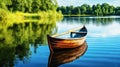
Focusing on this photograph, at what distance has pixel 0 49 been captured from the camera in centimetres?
2678

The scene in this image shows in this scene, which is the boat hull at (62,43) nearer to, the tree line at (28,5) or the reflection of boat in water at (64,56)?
the reflection of boat in water at (64,56)

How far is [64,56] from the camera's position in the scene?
23.4m

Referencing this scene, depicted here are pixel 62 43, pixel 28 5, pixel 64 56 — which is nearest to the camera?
pixel 64 56

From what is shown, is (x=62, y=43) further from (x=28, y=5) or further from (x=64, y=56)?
(x=28, y=5)

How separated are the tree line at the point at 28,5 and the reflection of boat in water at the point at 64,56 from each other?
55.3 metres

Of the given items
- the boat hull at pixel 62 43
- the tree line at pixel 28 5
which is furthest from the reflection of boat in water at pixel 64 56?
the tree line at pixel 28 5

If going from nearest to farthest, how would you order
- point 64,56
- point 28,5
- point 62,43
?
point 64,56 < point 62,43 < point 28,5

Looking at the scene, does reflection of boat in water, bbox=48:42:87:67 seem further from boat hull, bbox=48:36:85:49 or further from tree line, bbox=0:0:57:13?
tree line, bbox=0:0:57:13

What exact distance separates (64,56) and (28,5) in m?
85.5

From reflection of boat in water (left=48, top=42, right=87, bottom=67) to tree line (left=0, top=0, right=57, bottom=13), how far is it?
5535cm

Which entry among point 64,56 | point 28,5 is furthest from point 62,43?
point 28,5

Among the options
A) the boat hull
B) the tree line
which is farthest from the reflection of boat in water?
the tree line

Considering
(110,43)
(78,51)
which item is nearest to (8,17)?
(110,43)

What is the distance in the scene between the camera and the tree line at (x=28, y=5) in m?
90.7
